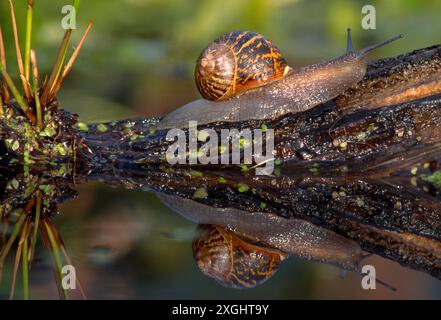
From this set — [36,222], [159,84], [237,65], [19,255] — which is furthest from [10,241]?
[159,84]

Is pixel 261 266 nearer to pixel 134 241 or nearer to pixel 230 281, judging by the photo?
pixel 230 281

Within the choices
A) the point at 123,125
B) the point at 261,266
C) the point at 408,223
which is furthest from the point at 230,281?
the point at 123,125

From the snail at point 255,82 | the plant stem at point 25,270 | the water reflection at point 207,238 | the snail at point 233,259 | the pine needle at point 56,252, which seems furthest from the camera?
the snail at point 255,82

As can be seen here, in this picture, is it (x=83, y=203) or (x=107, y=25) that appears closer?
(x=83, y=203)

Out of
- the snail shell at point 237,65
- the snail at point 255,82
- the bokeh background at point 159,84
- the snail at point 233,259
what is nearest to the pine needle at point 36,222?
the bokeh background at point 159,84

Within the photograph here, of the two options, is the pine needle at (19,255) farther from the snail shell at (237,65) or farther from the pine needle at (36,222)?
the snail shell at (237,65)

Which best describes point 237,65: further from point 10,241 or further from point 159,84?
point 159,84
